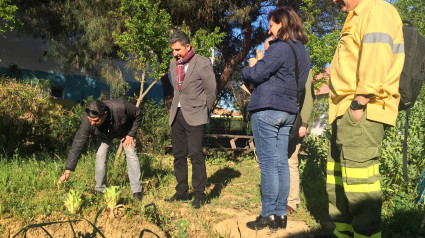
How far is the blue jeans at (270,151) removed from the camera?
2928mm

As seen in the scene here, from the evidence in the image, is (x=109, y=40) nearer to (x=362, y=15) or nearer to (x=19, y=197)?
(x=19, y=197)

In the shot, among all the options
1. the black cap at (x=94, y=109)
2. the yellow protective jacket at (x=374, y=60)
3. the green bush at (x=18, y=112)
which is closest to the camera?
the yellow protective jacket at (x=374, y=60)

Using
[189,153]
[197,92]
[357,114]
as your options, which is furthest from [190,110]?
[357,114]

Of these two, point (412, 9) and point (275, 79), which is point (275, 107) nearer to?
point (275, 79)

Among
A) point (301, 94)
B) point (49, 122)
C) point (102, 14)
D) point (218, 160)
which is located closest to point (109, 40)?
point (102, 14)

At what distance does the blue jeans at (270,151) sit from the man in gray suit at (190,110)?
96cm

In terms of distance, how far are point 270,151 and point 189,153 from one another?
1203mm

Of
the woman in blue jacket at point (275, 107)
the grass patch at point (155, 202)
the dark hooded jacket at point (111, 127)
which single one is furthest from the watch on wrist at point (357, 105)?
the dark hooded jacket at point (111, 127)

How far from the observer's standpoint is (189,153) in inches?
152

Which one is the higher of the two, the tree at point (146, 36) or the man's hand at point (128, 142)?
the tree at point (146, 36)

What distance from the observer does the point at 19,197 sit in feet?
11.3

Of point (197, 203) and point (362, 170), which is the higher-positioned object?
point (362, 170)

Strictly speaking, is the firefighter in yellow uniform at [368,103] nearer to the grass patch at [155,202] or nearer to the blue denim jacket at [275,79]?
the blue denim jacket at [275,79]

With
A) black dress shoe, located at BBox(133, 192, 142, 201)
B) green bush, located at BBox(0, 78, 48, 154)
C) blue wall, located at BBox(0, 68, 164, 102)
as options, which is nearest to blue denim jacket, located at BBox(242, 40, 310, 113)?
black dress shoe, located at BBox(133, 192, 142, 201)
